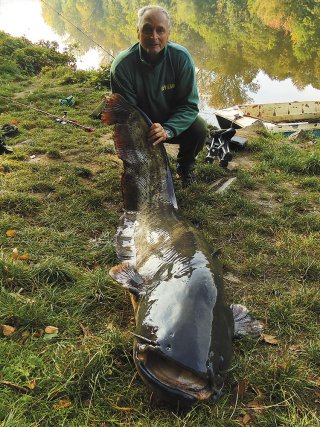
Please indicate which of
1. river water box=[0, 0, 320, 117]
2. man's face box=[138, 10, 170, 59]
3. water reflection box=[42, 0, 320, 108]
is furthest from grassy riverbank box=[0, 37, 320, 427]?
water reflection box=[42, 0, 320, 108]

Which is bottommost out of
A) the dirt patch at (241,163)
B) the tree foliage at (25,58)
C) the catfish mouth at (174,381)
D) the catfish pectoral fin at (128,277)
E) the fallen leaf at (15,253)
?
the catfish mouth at (174,381)

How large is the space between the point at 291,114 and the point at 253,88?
5587mm

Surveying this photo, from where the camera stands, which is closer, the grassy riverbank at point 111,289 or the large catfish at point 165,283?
the large catfish at point 165,283

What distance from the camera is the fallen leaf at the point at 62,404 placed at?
200 cm

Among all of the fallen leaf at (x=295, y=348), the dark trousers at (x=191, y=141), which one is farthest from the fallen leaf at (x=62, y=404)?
the dark trousers at (x=191, y=141)

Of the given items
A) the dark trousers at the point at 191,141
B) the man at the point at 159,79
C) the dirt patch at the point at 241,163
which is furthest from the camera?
the dirt patch at the point at 241,163

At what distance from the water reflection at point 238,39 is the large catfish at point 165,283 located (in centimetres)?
1110

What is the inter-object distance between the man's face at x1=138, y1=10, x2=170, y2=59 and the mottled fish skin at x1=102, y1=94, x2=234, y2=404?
602mm

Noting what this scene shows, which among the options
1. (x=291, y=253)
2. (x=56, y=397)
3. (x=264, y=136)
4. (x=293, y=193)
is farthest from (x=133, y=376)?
(x=264, y=136)

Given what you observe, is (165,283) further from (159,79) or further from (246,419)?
(159,79)

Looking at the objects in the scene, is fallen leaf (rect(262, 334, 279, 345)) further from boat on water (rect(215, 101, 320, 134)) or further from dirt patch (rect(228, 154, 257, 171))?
boat on water (rect(215, 101, 320, 134))

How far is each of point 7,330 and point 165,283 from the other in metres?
0.99

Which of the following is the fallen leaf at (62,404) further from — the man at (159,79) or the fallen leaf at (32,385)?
the man at (159,79)

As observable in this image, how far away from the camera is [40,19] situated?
1650 inches
